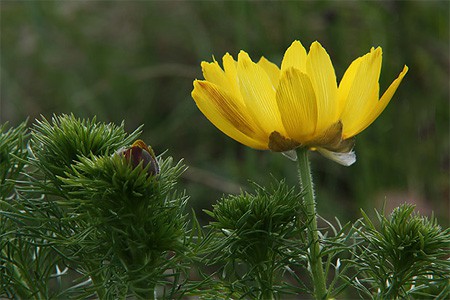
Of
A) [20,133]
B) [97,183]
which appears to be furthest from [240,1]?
[97,183]

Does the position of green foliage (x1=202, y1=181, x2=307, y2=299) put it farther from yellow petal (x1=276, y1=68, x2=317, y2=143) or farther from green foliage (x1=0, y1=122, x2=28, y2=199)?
green foliage (x1=0, y1=122, x2=28, y2=199)

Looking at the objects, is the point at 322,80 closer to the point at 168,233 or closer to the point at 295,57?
the point at 295,57

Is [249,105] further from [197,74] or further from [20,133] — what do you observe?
[197,74]

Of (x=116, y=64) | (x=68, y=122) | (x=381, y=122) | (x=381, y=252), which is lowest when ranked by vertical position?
(x=381, y=252)

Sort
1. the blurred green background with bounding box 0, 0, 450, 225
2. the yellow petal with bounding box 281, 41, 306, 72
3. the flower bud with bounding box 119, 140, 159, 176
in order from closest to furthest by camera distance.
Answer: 1. the flower bud with bounding box 119, 140, 159, 176
2. the yellow petal with bounding box 281, 41, 306, 72
3. the blurred green background with bounding box 0, 0, 450, 225

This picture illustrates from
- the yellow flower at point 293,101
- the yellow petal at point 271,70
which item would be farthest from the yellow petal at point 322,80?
the yellow petal at point 271,70

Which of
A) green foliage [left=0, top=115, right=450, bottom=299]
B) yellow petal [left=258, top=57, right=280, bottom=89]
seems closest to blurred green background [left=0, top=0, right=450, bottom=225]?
yellow petal [left=258, top=57, right=280, bottom=89]
